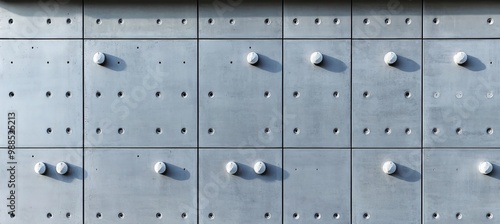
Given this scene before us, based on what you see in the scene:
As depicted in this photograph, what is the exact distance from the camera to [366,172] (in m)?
6.39

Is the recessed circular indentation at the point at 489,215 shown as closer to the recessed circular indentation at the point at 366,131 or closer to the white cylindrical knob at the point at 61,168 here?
the recessed circular indentation at the point at 366,131

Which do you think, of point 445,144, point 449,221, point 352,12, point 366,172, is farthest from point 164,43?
point 449,221

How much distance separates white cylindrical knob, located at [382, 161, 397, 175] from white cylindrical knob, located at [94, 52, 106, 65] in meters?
4.16

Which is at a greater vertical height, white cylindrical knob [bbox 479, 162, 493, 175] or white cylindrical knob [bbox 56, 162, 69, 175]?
white cylindrical knob [bbox 479, 162, 493, 175]

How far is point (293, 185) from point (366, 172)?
1.02 meters

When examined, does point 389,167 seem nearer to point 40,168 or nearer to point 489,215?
point 489,215

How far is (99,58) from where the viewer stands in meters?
6.40

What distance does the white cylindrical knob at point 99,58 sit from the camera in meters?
6.40

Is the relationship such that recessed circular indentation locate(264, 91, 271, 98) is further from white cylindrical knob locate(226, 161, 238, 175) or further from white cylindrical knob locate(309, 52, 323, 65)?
white cylindrical knob locate(226, 161, 238, 175)

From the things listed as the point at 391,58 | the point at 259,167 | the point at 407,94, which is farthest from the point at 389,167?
the point at 259,167

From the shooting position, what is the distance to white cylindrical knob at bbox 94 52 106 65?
252 inches

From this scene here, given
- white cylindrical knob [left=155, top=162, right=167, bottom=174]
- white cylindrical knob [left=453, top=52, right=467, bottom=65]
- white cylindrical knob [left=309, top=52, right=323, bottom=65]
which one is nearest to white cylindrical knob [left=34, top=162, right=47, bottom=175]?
white cylindrical knob [left=155, top=162, right=167, bottom=174]

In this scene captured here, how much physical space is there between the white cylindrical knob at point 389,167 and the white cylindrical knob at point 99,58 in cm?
416

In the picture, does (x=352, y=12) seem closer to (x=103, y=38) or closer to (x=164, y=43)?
(x=164, y=43)
